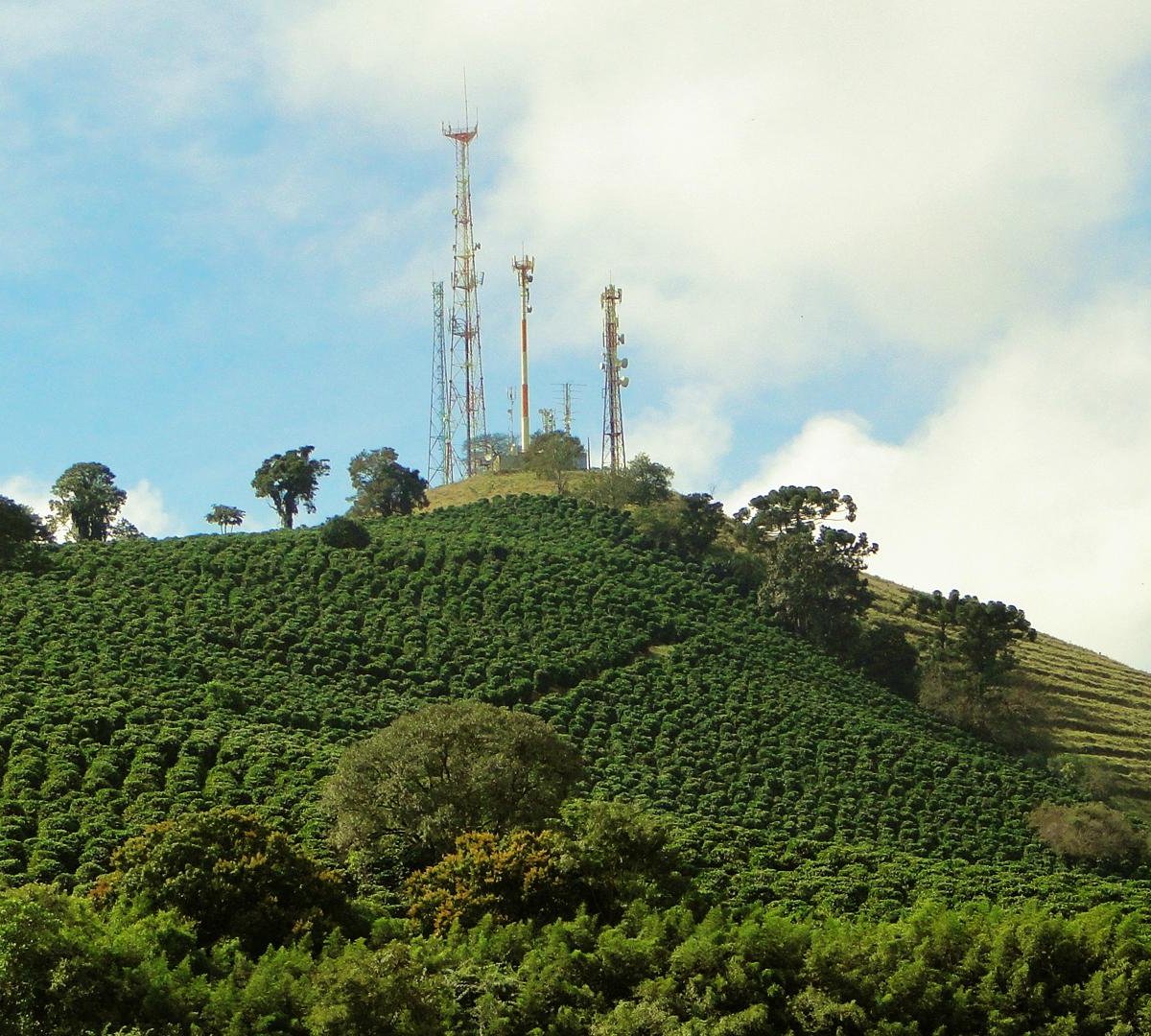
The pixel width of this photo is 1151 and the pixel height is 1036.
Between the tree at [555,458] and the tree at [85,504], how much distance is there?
2277cm

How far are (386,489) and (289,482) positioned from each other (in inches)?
201

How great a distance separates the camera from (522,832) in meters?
36.0

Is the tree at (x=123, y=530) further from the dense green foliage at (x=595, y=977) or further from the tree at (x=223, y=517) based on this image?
the dense green foliage at (x=595, y=977)

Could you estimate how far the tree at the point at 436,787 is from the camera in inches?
1508

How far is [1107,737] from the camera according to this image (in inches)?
2630

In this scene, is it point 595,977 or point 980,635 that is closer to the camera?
point 595,977

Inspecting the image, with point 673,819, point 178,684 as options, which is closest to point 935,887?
point 673,819

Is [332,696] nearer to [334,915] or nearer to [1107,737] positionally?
[334,915]

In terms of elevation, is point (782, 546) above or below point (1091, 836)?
above

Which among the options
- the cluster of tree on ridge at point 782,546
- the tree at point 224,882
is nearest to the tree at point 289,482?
the cluster of tree on ridge at point 782,546

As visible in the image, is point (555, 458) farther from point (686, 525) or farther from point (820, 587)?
point (820, 587)

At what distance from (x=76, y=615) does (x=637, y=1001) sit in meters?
34.9

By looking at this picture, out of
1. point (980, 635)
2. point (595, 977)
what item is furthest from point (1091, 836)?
point (595, 977)

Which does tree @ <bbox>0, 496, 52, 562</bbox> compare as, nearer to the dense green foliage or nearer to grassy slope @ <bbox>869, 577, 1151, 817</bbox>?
the dense green foliage
